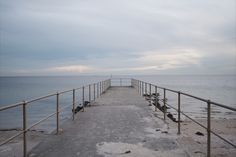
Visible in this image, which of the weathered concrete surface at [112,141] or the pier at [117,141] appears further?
the weathered concrete surface at [112,141]

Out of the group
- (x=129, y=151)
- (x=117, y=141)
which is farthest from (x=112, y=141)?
(x=129, y=151)

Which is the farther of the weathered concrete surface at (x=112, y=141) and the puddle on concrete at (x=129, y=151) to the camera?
the weathered concrete surface at (x=112, y=141)

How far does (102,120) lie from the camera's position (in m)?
10.5

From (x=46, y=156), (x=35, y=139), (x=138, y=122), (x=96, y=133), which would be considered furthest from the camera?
(x=138, y=122)

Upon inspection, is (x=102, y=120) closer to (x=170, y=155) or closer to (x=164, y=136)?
(x=164, y=136)

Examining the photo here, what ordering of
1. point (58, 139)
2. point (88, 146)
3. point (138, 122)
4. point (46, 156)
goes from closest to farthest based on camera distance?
point (46, 156)
point (88, 146)
point (58, 139)
point (138, 122)

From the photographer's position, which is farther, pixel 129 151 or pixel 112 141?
pixel 112 141

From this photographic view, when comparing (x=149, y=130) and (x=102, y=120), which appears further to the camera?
(x=102, y=120)

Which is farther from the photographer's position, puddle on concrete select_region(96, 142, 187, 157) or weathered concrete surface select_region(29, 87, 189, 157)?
weathered concrete surface select_region(29, 87, 189, 157)

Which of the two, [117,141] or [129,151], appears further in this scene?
[117,141]

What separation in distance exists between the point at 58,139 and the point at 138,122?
3.37 meters

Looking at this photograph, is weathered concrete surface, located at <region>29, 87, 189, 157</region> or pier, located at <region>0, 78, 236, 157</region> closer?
pier, located at <region>0, 78, 236, 157</region>

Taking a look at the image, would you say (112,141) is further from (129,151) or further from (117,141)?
(129,151)

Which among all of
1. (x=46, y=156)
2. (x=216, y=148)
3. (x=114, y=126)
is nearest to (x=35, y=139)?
(x=114, y=126)
